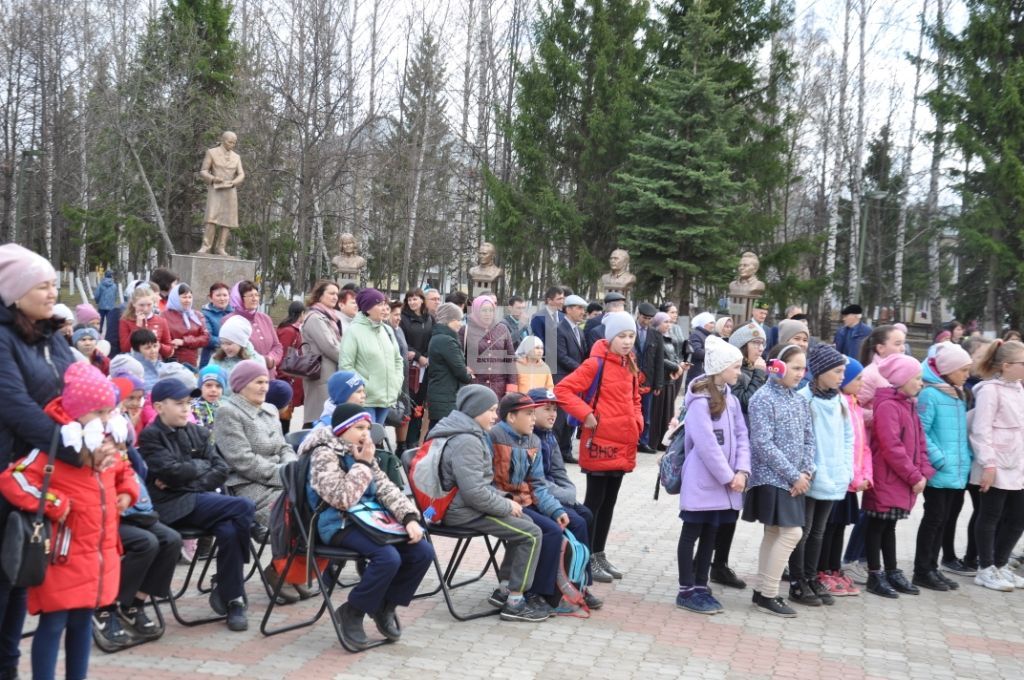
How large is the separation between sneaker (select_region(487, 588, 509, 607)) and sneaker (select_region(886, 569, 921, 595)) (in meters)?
3.09

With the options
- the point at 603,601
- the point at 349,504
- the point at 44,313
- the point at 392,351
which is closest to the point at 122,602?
the point at 349,504

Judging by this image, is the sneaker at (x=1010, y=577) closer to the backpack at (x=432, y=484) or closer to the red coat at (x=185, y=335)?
the backpack at (x=432, y=484)

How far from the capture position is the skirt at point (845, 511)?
23.6ft

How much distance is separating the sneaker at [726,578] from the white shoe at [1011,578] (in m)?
2.23

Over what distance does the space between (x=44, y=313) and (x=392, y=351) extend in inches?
199

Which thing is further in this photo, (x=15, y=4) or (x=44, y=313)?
(x=15, y=4)

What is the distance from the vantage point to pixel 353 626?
538 centimetres

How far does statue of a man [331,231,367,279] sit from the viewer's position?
23984 millimetres

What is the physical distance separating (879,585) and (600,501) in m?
2.18

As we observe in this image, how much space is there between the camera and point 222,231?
1944cm

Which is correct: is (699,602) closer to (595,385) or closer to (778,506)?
(778,506)

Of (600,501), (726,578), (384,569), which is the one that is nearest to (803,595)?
(726,578)

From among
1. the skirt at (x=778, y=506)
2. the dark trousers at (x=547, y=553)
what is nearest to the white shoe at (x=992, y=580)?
the skirt at (x=778, y=506)

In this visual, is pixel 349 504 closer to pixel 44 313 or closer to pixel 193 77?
pixel 44 313
